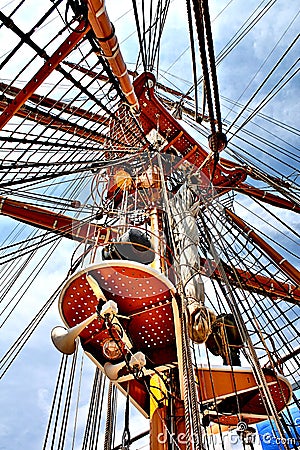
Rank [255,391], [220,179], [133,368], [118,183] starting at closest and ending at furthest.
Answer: [133,368] → [255,391] → [118,183] → [220,179]

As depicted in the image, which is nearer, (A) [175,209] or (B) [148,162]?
(A) [175,209]

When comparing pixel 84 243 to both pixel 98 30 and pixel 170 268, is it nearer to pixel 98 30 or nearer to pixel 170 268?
pixel 170 268

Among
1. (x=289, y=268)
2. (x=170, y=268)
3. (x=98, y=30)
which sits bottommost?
(x=170, y=268)

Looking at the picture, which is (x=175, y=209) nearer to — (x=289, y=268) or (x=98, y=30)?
(x=98, y=30)

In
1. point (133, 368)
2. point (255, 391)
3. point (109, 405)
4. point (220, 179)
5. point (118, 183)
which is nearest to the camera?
point (133, 368)

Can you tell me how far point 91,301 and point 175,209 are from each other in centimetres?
135

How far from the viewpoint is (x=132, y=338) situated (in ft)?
8.65

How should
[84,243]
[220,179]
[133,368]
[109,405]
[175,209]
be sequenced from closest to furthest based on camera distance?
[133,368]
[109,405]
[84,243]
[175,209]
[220,179]

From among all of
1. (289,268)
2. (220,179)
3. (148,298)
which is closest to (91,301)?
(148,298)

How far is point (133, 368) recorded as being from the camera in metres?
2.37

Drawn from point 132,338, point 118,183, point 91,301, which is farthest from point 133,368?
point 118,183

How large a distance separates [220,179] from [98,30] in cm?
328

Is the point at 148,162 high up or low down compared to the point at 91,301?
up

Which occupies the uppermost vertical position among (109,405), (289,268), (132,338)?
(289,268)
